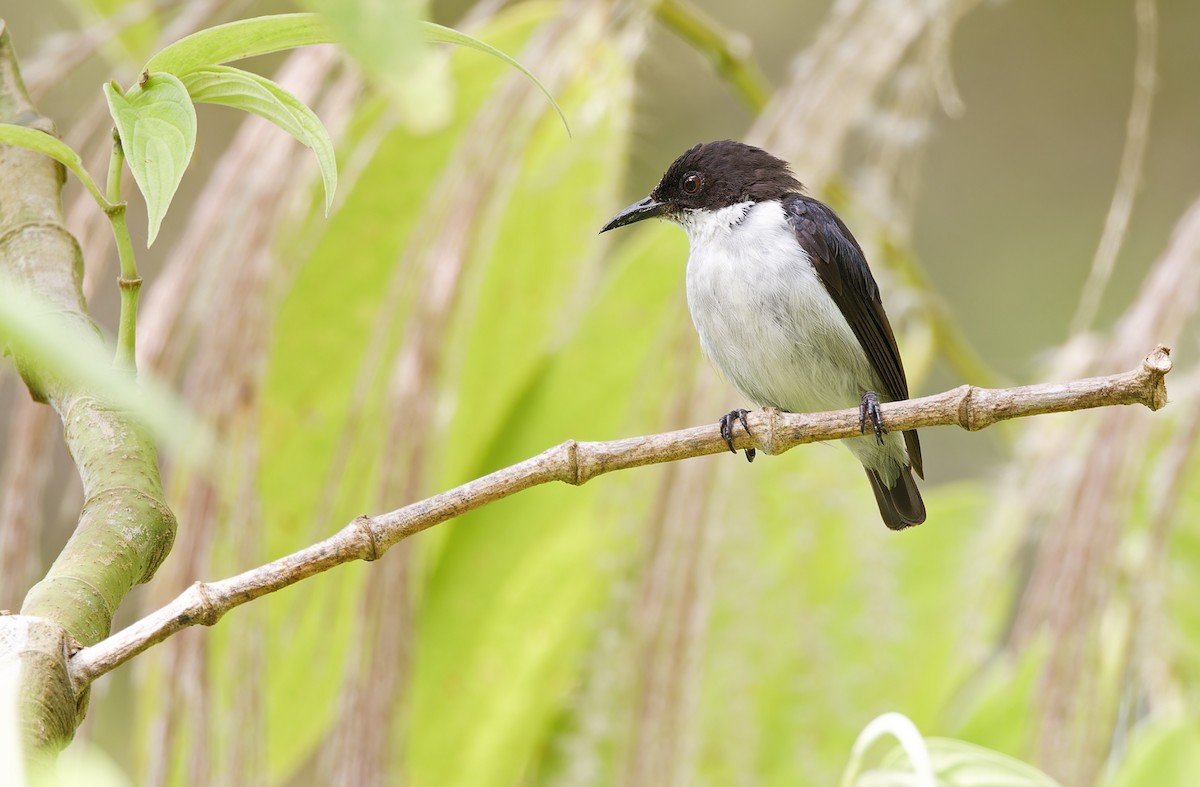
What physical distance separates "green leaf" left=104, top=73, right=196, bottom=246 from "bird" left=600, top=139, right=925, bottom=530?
1.51 metres

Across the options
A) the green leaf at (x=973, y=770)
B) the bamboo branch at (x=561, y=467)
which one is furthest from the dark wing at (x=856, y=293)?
the green leaf at (x=973, y=770)

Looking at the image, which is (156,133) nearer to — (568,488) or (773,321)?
(773,321)

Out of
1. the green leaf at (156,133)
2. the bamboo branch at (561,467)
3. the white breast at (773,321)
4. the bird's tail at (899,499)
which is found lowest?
the bamboo branch at (561,467)

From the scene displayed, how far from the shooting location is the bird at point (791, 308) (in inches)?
97.0

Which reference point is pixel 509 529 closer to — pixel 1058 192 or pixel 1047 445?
pixel 1047 445

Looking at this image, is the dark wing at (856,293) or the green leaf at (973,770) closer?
the green leaf at (973,770)

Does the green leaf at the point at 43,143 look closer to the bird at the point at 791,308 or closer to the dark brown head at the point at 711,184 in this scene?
the bird at the point at 791,308

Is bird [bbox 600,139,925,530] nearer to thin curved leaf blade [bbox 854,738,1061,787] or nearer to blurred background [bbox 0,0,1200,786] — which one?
blurred background [bbox 0,0,1200,786]

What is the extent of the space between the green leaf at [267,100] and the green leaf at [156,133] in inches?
1.9

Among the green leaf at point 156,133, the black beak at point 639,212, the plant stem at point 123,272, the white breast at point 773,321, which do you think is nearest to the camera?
the green leaf at point 156,133

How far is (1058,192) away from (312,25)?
624 cm

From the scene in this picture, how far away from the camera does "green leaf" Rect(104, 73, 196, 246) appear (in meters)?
0.85

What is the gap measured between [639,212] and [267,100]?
1861mm

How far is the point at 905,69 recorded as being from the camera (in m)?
2.35
